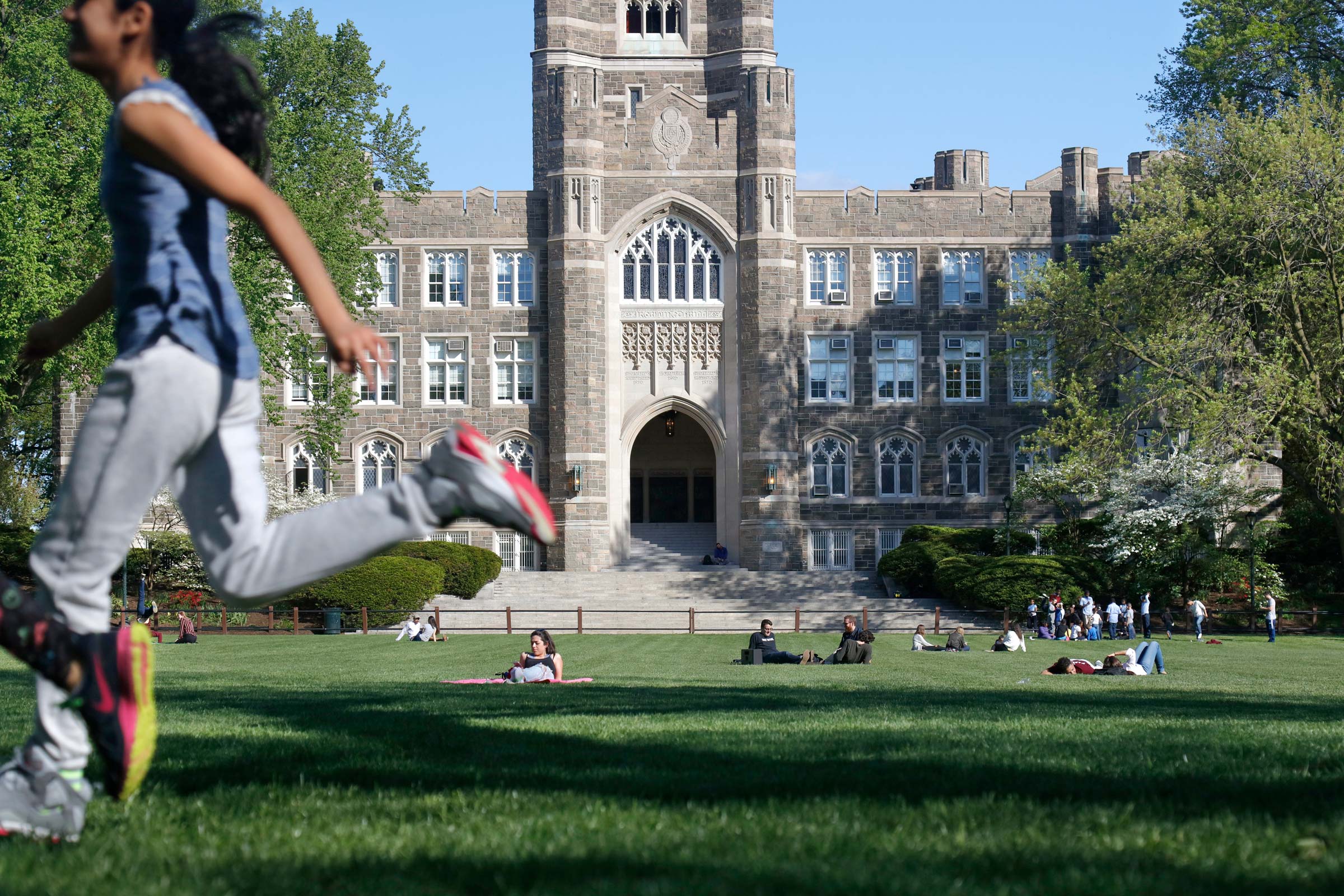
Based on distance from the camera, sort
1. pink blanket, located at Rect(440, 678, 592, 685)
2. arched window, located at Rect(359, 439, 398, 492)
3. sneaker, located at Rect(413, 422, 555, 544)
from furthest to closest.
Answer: arched window, located at Rect(359, 439, 398, 492)
pink blanket, located at Rect(440, 678, 592, 685)
sneaker, located at Rect(413, 422, 555, 544)

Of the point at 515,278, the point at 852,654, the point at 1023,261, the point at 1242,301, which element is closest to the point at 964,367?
the point at 1023,261

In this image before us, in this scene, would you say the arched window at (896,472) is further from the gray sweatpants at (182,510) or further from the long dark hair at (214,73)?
the gray sweatpants at (182,510)

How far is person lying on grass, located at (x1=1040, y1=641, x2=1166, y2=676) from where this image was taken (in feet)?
55.7

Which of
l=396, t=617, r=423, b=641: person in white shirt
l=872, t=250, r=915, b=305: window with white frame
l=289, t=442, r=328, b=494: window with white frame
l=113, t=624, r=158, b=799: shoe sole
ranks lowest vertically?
l=396, t=617, r=423, b=641: person in white shirt

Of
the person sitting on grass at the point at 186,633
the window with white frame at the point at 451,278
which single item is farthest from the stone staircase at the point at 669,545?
the person sitting on grass at the point at 186,633

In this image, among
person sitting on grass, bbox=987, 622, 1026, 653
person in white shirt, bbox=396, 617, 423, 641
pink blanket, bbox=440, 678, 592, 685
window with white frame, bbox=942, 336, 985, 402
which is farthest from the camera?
window with white frame, bbox=942, 336, 985, 402

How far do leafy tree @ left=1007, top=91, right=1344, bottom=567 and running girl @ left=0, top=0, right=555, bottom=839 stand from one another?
2701 centimetres

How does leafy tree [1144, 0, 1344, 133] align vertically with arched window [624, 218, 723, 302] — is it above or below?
above

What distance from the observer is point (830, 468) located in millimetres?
45375

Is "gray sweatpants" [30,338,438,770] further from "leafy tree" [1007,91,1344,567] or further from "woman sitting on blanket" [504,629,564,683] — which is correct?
"leafy tree" [1007,91,1344,567]

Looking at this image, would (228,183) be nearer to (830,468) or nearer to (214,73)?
(214,73)

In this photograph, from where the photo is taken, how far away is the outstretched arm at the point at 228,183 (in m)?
3.35

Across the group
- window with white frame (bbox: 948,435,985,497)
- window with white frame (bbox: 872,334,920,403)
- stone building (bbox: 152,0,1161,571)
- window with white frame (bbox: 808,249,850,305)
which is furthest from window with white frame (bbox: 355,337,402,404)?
window with white frame (bbox: 948,435,985,497)

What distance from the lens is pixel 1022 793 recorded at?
4.11 meters
